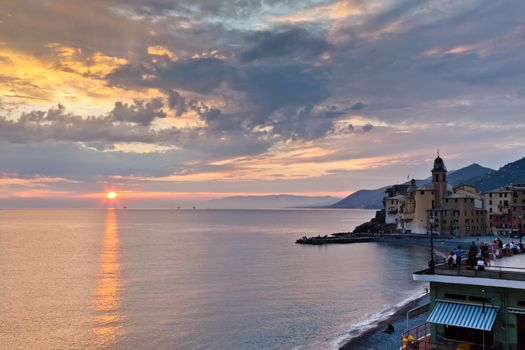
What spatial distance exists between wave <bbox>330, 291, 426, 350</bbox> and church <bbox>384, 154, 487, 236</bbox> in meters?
92.7

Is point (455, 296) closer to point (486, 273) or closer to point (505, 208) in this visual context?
point (486, 273)

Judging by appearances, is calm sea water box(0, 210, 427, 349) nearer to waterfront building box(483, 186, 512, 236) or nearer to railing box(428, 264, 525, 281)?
railing box(428, 264, 525, 281)

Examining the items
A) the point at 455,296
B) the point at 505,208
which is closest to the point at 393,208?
the point at 505,208

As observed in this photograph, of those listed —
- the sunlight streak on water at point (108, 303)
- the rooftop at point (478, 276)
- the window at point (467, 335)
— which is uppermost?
the rooftop at point (478, 276)

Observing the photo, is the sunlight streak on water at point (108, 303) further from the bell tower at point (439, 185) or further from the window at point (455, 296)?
the bell tower at point (439, 185)

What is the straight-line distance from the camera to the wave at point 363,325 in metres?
40.1

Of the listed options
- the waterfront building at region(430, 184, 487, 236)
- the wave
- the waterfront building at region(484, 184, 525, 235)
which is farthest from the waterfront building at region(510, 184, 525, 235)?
the wave

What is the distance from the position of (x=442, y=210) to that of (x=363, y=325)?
108m

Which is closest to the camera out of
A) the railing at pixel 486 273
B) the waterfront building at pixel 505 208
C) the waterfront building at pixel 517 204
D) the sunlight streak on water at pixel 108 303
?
the railing at pixel 486 273

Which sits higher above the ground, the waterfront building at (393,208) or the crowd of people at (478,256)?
the waterfront building at (393,208)

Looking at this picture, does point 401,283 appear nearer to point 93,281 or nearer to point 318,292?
point 318,292

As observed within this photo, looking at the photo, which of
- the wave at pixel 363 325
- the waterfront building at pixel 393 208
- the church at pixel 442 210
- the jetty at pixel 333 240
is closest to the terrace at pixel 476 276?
the wave at pixel 363 325

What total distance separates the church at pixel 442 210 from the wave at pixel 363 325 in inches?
3651

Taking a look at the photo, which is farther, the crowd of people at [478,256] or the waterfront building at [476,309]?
the crowd of people at [478,256]
